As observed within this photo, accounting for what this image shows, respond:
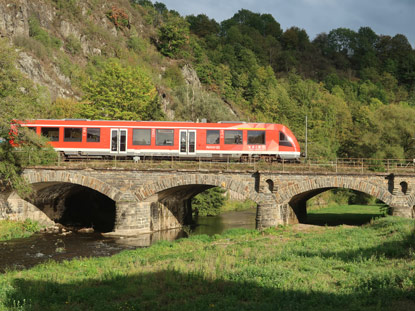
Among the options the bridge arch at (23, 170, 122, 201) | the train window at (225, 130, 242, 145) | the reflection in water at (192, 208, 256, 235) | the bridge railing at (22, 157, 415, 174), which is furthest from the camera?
the reflection in water at (192, 208, 256, 235)

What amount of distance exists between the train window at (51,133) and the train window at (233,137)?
578 inches

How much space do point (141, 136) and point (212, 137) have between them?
→ 611 cm

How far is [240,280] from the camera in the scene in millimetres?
15438

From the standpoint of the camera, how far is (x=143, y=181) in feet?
107

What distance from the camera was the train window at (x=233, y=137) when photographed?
34.9 metres

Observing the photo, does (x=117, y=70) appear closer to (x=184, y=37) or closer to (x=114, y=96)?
(x=114, y=96)

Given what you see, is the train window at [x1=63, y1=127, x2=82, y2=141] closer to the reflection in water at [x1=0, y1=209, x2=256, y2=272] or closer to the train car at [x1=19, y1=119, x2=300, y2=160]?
the train car at [x1=19, y1=119, x2=300, y2=160]

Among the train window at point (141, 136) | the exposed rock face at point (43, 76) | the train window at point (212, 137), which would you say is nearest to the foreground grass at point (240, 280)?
the train window at point (212, 137)

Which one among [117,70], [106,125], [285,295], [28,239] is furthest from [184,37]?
[285,295]

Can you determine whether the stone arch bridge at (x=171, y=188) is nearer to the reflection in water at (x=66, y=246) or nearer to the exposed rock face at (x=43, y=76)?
the reflection in water at (x=66, y=246)

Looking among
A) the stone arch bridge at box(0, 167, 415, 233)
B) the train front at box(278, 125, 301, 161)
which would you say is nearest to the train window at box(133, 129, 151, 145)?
the stone arch bridge at box(0, 167, 415, 233)

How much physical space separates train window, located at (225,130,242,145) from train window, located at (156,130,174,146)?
15.5 feet

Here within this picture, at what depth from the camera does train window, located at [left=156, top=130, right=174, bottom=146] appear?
35094mm

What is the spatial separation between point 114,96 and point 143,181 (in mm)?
20420
